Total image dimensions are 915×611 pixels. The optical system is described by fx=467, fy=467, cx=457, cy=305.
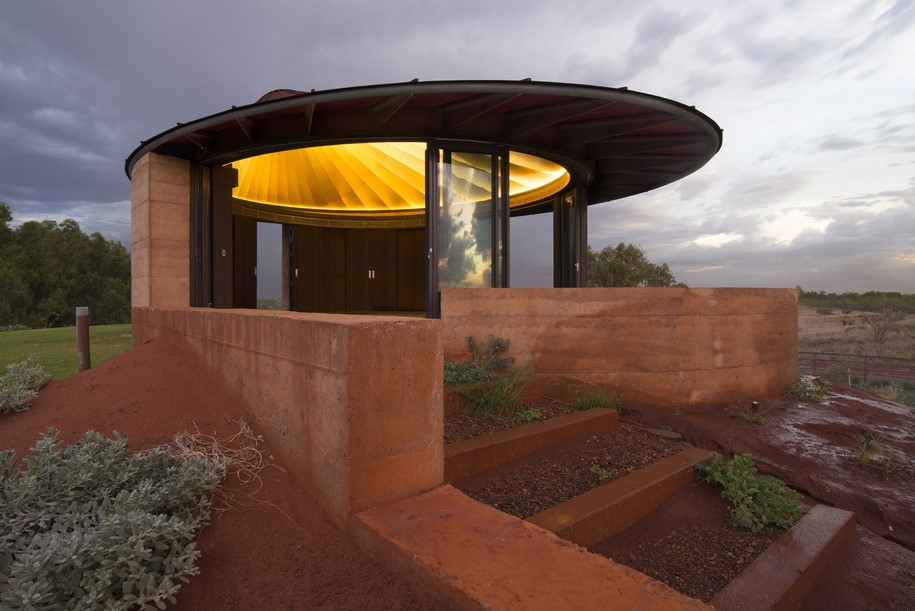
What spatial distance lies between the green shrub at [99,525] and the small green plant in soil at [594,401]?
4.08 meters

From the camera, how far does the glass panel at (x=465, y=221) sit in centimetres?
766

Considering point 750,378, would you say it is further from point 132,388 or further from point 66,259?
point 66,259

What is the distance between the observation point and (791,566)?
9.05ft

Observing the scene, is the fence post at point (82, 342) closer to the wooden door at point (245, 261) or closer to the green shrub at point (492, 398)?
the wooden door at point (245, 261)

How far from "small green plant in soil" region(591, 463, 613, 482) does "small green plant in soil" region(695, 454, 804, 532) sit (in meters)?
0.85

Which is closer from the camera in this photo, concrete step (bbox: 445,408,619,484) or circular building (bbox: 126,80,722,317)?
concrete step (bbox: 445,408,619,484)

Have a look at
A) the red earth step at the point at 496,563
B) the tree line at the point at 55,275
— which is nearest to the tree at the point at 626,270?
the red earth step at the point at 496,563

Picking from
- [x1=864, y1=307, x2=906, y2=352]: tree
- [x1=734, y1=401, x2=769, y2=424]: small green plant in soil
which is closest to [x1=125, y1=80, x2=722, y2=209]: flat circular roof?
[x1=734, y1=401, x2=769, y2=424]: small green plant in soil

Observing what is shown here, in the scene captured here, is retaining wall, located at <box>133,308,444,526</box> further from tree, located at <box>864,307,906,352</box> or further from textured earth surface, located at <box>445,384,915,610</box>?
tree, located at <box>864,307,906,352</box>

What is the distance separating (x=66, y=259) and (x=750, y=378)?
40.6 meters

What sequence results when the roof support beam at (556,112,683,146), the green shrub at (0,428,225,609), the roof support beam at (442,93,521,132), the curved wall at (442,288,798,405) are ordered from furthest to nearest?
the roof support beam at (556,112,683,146)
the roof support beam at (442,93,521,132)
the curved wall at (442,288,798,405)
the green shrub at (0,428,225,609)

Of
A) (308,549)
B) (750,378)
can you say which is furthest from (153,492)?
(750,378)

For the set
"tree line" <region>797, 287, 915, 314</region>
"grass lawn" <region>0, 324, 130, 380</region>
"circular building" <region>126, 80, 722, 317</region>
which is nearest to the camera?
"circular building" <region>126, 80, 722, 317</region>

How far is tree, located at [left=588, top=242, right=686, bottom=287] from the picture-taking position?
21750mm
